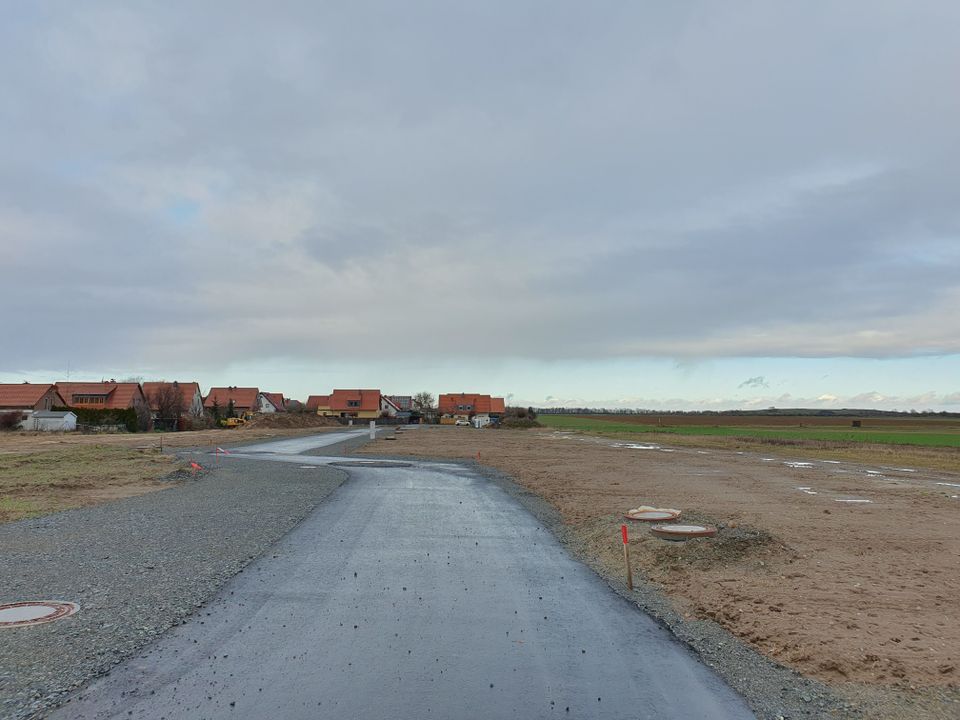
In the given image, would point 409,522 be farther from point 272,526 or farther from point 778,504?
point 778,504

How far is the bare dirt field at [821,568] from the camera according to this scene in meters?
6.34

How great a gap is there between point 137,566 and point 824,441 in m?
57.5

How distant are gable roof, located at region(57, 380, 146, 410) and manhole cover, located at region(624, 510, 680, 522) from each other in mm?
76430

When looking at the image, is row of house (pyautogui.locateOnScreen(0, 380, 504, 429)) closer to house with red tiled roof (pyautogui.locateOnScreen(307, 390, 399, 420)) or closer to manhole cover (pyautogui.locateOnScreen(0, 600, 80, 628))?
house with red tiled roof (pyautogui.locateOnScreen(307, 390, 399, 420))

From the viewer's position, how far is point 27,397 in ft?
232

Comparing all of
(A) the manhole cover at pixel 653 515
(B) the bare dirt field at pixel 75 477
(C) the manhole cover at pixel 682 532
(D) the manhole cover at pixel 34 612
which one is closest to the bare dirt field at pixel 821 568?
(C) the manhole cover at pixel 682 532

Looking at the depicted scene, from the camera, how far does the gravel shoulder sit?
5.89 m

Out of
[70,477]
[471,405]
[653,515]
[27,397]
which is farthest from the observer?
[471,405]

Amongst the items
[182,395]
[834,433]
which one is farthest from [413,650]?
[182,395]

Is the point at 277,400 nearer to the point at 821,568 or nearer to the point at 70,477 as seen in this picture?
the point at 70,477

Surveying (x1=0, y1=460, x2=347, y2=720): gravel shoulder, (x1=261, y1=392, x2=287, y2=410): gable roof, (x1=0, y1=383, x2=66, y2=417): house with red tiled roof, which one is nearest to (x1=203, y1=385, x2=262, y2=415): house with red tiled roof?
(x1=261, y1=392, x2=287, y2=410): gable roof

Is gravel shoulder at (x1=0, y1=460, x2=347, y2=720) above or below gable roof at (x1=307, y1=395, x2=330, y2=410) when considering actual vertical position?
below

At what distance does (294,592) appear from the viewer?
28.3ft

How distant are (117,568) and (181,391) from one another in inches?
3436
